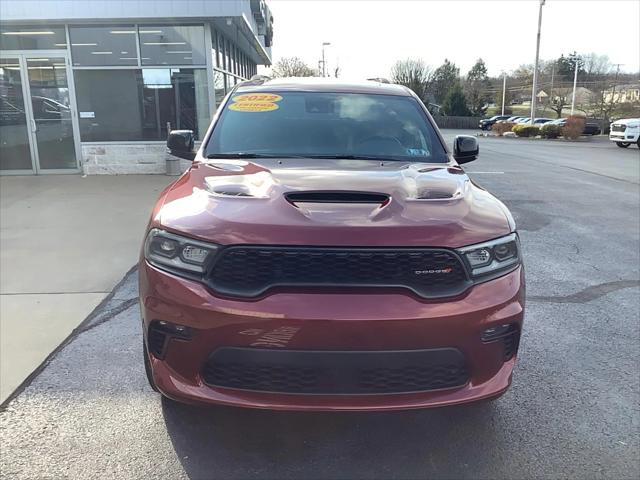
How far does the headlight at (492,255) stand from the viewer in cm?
242

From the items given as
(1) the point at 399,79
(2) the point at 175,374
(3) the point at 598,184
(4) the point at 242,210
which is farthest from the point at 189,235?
(1) the point at 399,79

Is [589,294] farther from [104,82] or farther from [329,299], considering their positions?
[104,82]

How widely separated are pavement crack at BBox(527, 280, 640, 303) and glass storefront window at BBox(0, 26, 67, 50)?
34.1ft

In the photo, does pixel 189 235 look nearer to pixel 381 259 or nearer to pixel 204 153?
→ pixel 381 259

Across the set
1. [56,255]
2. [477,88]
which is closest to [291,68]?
[477,88]

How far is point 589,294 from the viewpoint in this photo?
4.98 meters

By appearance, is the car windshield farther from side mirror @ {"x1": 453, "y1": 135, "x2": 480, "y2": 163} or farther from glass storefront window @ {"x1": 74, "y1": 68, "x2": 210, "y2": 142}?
glass storefront window @ {"x1": 74, "y1": 68, "x2": 210, "y2": 142}

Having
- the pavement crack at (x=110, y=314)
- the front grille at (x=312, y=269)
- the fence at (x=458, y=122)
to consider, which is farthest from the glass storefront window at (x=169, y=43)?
the fence at (x=458, y=122)

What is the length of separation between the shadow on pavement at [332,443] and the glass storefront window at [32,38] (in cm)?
1037

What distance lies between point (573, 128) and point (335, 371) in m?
35.3

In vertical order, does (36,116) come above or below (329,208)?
above

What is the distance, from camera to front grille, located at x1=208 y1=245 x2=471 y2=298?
2.29 m

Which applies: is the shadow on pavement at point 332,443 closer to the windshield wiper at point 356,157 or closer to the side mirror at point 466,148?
the windshield wiper at point 356,157

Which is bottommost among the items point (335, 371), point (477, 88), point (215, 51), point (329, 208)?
point (335, 371)
